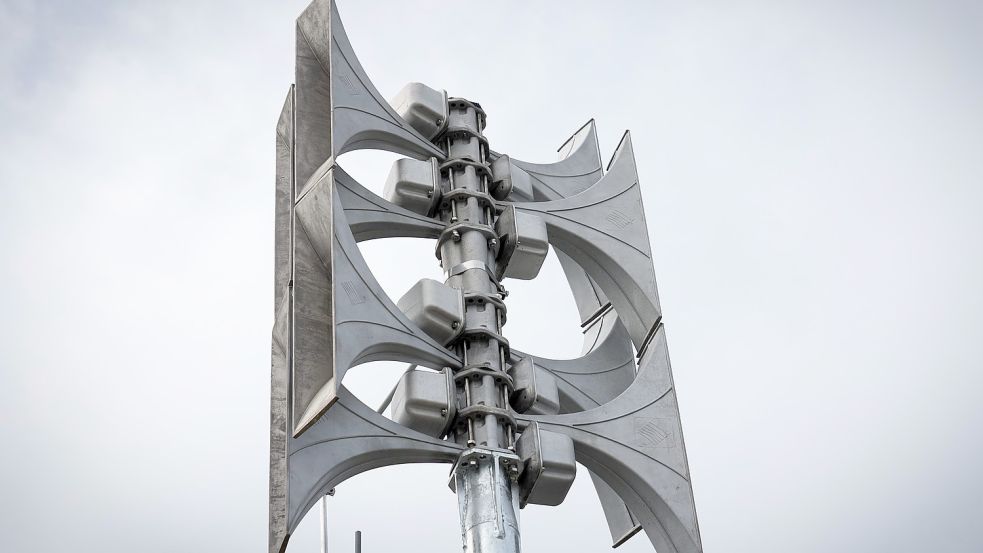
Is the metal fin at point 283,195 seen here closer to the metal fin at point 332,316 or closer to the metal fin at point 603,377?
the metal fin at point 332,316

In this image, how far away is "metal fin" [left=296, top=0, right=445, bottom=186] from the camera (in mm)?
22719

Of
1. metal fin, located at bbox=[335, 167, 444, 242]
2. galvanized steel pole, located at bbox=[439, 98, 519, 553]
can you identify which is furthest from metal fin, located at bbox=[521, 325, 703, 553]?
metal fin, located at bbox=[335, 167, 444, 242]

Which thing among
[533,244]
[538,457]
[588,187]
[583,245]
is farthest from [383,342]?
[588,187]

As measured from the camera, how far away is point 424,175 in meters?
23.3

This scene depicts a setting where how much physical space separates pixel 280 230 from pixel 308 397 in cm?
543

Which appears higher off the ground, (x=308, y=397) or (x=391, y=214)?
(x=391, y=214)

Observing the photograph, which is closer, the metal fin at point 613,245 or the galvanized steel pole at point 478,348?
the galvanized steel pole at point 478,348

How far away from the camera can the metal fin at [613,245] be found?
24.1 metres

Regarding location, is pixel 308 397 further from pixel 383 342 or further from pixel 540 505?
pixel 540 505

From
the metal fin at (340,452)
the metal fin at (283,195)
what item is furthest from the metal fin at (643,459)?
the metal fin at (283,195)

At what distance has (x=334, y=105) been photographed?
2252 centimetres

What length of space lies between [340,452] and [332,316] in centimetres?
185

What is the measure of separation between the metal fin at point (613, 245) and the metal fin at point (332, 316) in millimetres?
4224

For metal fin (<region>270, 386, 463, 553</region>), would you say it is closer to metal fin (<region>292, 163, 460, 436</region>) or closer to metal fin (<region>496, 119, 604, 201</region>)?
metal fin (<region>292, 163, 460, 436</region>)
